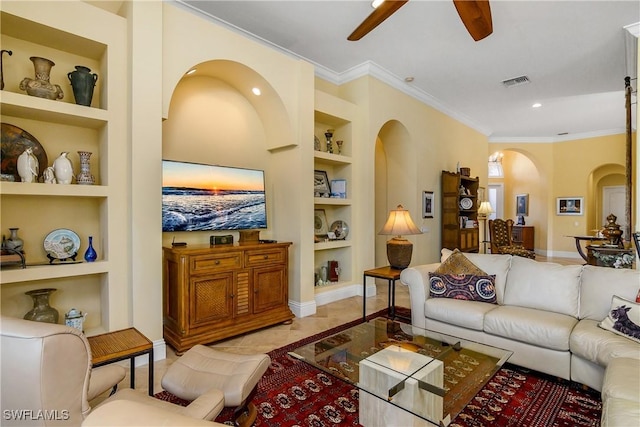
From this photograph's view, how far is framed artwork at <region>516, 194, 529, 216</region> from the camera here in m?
10.5

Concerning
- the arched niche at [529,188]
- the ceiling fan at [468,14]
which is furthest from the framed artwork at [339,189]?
the arched niche at [529,188]

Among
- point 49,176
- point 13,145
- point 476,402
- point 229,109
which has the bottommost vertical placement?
point 476,402

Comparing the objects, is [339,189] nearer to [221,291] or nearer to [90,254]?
[221,291]

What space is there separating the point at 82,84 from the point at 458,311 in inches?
146

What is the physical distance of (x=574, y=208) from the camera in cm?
901

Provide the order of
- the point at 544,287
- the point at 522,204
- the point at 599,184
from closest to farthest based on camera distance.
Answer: the point at 544,287
the point at 599,184
the point at 522,204

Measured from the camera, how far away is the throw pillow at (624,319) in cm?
219

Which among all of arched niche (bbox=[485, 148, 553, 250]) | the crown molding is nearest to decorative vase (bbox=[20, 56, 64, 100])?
the crown molding

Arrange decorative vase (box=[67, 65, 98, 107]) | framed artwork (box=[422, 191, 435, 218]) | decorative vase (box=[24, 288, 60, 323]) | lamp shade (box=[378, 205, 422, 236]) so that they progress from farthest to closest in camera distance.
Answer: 1. framed artwork (box=[422, 191, 435, 218])
2. lamp shade (box=[378, 205, 422, 236])
3. decorative vase (box=[67, 65, 98, 107])
4. decorative vase (box=[24, 288, 60, 323])

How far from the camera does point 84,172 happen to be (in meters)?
2.73

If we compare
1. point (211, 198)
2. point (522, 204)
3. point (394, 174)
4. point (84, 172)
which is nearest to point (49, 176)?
point (84, 172)

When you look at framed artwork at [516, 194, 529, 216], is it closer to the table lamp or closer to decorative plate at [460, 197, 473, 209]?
decorative plate at [460, 197, 473, 209]

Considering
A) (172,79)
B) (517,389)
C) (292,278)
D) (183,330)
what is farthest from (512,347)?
(172,79)

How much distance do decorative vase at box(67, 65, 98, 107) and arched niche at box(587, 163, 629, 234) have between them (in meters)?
10.9
